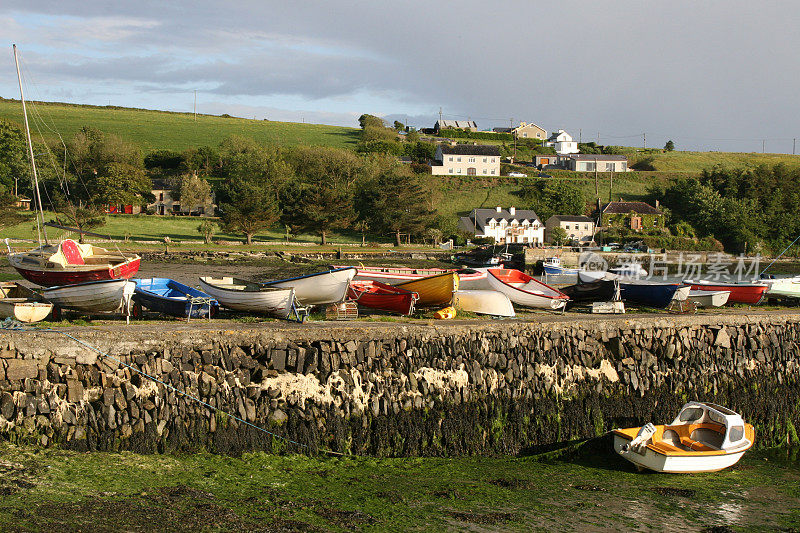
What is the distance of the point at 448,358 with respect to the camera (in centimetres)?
1669

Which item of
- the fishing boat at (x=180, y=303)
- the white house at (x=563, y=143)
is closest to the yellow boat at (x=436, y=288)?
the fishing boat at (x=180, y=303)

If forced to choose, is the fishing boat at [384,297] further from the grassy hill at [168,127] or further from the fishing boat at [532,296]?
the grassy hill at [168,127]

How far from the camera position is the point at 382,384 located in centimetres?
1566

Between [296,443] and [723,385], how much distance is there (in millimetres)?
13226

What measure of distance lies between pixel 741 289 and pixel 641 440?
47.8 feet

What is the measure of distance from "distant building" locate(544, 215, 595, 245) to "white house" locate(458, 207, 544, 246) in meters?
1.96

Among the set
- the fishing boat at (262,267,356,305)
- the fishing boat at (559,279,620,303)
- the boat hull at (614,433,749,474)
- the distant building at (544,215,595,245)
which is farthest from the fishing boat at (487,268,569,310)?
the distant building at (544,215,595,245)

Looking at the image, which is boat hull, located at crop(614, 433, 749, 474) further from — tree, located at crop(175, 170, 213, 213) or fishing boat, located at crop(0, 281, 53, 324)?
tree, located at crop(175, 170, 213, 213)

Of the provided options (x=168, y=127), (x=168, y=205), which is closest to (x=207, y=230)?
(x=168, y=205)

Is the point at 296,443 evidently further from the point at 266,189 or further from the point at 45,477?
the point at 266,189

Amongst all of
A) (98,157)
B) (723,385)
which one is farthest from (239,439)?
(98,157)

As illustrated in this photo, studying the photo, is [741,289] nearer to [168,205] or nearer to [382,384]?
[382,384]

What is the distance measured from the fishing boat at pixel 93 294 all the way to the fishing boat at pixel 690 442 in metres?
12.8

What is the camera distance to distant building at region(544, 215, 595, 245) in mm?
81500
